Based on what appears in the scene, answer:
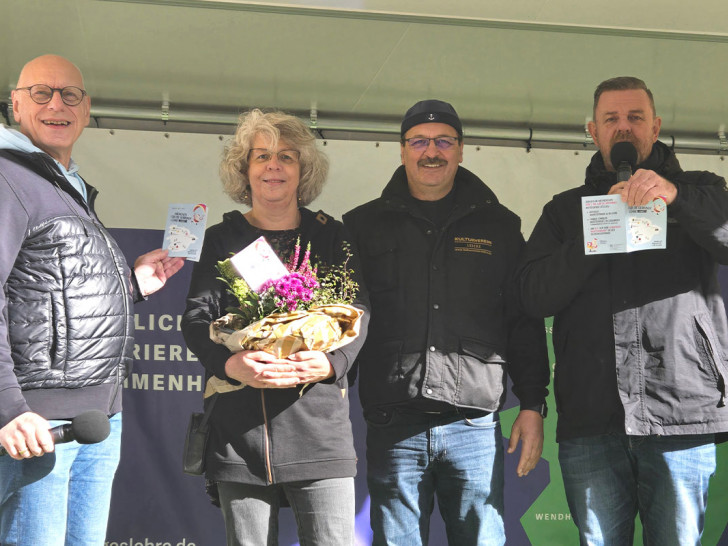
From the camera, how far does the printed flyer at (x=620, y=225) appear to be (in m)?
2.47

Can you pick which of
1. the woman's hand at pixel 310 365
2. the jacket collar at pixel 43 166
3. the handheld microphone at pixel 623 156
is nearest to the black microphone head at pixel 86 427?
the woman's hand at pixel 310 365

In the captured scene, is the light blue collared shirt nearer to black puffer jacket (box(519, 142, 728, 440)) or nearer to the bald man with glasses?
the bald man with glasses

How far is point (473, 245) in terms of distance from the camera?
A: 2.94 m

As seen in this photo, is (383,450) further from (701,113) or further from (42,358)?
(701,113)

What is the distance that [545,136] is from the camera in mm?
4242

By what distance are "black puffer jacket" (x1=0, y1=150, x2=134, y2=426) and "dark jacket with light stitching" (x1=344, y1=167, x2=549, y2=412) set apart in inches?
35.2

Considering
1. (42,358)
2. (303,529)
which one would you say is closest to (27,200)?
(42,358)

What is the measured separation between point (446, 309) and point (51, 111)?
1.47 metres

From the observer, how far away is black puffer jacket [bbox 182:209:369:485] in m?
2.47

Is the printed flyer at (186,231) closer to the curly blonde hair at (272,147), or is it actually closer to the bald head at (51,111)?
the curly blonde hair at (272,147)

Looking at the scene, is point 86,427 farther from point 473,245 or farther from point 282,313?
point 473,245

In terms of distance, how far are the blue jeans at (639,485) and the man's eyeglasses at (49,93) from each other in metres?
2.00

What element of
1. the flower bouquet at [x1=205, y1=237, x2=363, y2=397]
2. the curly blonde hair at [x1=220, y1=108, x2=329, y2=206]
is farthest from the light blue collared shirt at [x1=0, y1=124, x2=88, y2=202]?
the flower bouquet at [x1=205, y1=237, x2=363, y2=397]

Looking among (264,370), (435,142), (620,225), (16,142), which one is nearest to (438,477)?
(264,370)
